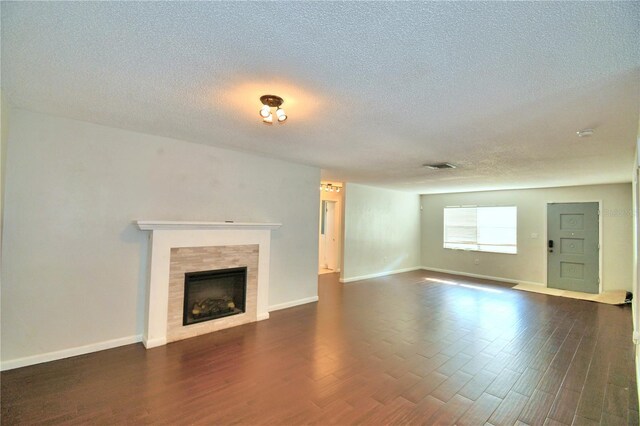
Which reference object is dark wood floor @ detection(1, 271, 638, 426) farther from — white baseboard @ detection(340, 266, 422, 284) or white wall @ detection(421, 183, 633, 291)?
white baseboard @ detection(340, 266, 422, 284)

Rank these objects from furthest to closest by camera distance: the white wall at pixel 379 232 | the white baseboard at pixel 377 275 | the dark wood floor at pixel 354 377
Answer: the white wall at pixel 379 232 < the white baseboard at pixel 377 275 < the dark wood floor at pixel 354 377

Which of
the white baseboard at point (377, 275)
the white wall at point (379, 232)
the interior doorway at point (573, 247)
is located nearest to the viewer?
the interior doorway at point (573, 247)

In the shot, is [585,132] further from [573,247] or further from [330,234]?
[330,234]

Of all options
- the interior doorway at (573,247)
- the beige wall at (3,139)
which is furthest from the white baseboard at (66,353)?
the interior doorway at (573,247)

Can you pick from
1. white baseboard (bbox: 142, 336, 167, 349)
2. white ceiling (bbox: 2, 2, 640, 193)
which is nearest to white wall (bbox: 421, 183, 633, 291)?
white ceiling (bbox: 2, 2, 640, 193)

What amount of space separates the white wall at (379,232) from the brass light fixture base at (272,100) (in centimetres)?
492

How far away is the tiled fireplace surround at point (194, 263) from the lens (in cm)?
343

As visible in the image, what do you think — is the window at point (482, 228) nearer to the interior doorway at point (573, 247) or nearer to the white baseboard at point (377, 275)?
the interior doorway at point (573, 247)

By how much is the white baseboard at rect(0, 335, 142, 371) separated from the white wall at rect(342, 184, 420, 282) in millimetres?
4733

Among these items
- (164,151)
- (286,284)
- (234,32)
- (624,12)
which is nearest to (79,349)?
(164,151)

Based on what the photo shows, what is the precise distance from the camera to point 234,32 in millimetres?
1562

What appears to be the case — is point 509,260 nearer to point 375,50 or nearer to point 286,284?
point 286,284

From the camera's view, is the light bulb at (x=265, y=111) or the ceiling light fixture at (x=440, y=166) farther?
the ceiling light fixture at (x=440, y=166)

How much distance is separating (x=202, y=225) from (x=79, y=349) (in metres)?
1.82
